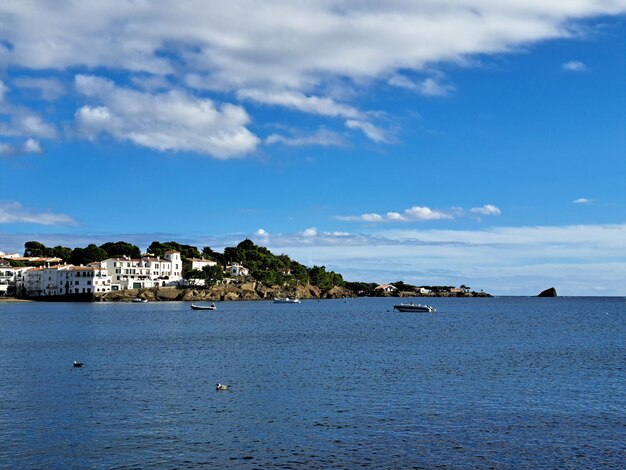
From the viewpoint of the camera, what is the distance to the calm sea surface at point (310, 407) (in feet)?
116

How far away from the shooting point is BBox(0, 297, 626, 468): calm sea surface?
35.2 metres

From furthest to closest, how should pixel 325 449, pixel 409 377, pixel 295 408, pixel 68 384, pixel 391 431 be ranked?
pixel 409 377 < pixel 68 384 < pixel 295 408 < pixel 391 431 < pixel 325 449

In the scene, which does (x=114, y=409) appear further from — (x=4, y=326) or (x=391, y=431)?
(x=4, y=326)

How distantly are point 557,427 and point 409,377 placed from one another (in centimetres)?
2101

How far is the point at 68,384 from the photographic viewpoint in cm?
5622

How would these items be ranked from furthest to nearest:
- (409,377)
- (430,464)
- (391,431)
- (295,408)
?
(409,377) → (295,408) → (391,431) → (430,464)

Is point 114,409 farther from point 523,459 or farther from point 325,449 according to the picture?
point 523,459

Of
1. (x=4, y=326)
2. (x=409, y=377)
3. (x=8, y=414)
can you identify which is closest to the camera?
(x=8, y=414)

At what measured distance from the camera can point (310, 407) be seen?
47.1 m

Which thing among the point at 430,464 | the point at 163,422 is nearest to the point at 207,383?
the point at 163,422

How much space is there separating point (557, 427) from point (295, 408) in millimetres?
18012

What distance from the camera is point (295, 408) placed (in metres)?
46.9

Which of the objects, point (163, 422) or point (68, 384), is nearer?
point (163, 422)

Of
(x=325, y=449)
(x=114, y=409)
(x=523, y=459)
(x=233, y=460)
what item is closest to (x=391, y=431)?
(x=325, y=449)
